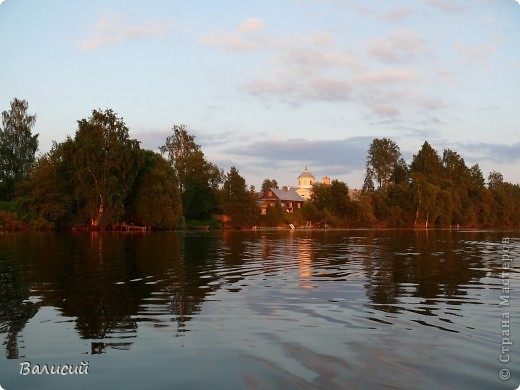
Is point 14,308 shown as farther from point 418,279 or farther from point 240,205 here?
point 240,205

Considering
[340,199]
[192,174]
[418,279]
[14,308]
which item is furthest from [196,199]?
[14,308]

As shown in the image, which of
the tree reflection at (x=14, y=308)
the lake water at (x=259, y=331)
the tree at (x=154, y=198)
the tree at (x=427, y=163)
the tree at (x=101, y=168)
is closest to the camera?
the lake water at (x=259, y=331)

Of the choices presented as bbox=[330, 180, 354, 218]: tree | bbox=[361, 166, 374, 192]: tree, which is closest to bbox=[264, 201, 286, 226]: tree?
bbox=[330, 180, 354, 218]: tree

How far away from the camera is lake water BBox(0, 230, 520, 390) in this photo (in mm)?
6254

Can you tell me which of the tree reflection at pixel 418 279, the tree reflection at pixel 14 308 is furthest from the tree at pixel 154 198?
the tree reflection at pixel 14 308

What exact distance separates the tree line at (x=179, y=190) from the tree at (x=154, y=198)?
0.48ft

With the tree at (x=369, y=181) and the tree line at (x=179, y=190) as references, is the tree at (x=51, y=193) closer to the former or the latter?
the tree line at (x=179, y=190)

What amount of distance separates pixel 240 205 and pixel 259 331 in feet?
300

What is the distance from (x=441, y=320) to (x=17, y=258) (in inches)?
777

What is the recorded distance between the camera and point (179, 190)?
260 feet

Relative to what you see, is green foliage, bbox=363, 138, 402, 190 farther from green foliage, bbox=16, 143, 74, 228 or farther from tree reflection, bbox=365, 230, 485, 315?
tree reflection, bbox=365, 230, 485, 315

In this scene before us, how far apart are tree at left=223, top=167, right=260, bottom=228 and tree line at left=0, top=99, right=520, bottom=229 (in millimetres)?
206

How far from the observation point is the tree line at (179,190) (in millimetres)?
64562

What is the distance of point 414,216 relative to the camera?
4173 inches
